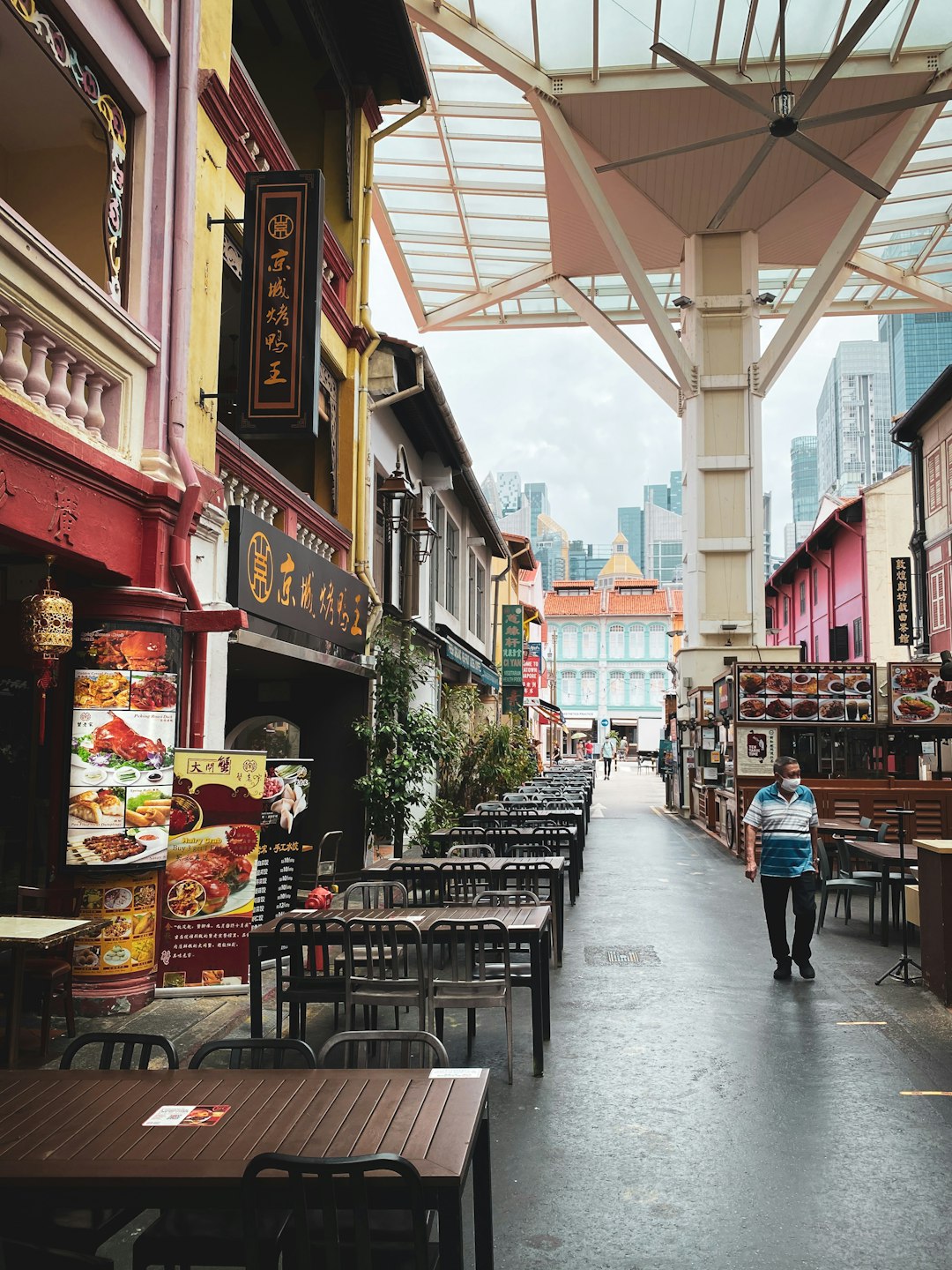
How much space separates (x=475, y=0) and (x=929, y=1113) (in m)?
22.3

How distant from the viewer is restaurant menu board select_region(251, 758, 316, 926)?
8.71 meters

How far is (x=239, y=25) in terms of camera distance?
42.8 ft

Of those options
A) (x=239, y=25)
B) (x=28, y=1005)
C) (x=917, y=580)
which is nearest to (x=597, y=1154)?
(x=28, y=1005)

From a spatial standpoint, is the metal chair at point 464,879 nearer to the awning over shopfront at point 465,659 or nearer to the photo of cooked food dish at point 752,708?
the photo of cooked food dish at point 752,708

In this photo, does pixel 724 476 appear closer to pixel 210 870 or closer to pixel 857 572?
pixel 857 572

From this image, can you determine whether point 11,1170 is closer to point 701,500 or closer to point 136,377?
point 136,377

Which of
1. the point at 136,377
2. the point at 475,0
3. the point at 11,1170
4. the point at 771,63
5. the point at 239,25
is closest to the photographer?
the point at 11,1170

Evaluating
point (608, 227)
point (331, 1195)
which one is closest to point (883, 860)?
point (331, 1195)

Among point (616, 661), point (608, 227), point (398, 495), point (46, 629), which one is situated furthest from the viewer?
point (616, 661)

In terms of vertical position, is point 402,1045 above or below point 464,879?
below

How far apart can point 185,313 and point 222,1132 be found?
646 cm

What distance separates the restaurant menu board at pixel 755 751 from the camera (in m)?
18.5

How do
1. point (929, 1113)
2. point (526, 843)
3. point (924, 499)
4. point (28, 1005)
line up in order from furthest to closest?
point (924, 499) → point (526, 843) → point (28, 1005) → point (929, 1113)

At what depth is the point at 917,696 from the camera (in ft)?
59.8
